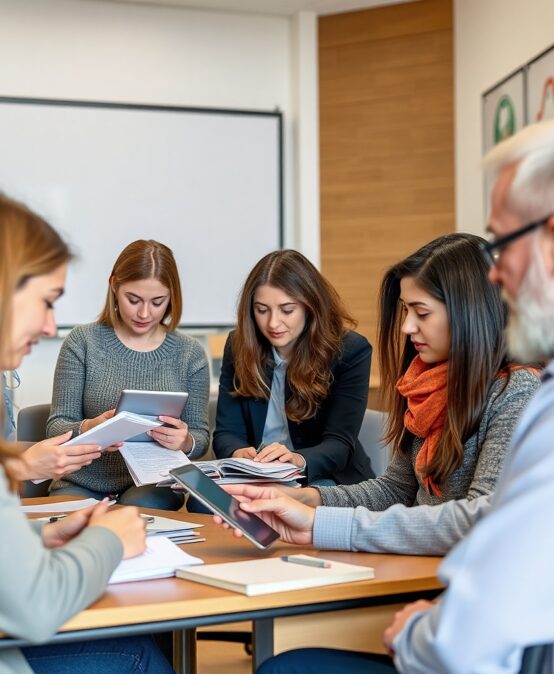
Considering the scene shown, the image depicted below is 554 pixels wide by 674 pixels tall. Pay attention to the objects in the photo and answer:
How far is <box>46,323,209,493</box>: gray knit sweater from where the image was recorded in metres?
2.86

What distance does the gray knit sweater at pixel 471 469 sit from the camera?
66.8 inches

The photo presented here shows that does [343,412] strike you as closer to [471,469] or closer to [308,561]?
[471,469]

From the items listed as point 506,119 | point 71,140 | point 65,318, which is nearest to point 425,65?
point 506,119

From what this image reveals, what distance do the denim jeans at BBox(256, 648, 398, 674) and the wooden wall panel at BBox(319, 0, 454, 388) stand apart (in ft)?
12.6

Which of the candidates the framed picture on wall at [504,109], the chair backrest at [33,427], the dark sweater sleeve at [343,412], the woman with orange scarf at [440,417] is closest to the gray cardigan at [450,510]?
the woman with orange scarf at [440,417]

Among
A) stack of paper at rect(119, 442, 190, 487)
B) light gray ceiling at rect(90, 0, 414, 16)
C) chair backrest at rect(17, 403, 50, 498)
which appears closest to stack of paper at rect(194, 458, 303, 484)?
stack of paper at rect(119, 442, 190, 487)

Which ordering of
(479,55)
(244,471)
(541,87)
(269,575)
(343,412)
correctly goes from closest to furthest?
(269,575), (244,471), (343,412), (541,87), (479,55)

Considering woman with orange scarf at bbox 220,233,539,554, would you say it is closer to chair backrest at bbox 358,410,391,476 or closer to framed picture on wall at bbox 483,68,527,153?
chair backrest at bbox 358,410,391,476

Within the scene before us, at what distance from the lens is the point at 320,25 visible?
5605mm

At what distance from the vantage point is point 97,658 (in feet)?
5.07

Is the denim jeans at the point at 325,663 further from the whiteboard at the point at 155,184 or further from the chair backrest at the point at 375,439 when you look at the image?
the whiteboard at the point at 155,184

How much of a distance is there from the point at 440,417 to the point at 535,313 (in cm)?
76

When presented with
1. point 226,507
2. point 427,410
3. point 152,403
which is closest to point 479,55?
point 152,403

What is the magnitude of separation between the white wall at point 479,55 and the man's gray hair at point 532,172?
3261mm
